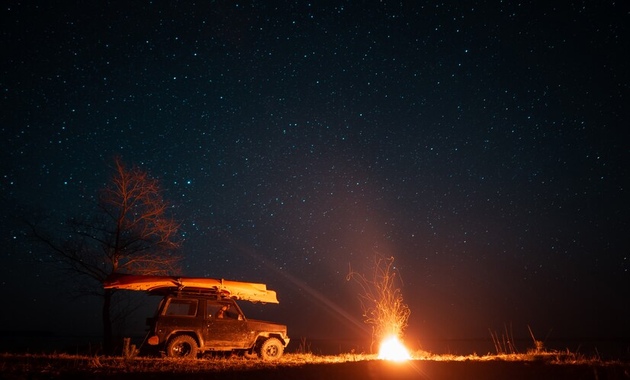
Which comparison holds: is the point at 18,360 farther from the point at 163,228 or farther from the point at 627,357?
the point at 627,357

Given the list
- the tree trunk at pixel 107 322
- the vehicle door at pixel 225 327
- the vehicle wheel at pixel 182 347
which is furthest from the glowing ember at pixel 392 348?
the tree trunk at pixel 107 322

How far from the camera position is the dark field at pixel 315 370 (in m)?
9.45

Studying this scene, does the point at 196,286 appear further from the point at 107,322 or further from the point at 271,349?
the point at 107,322

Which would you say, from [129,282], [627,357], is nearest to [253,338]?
[129,282]

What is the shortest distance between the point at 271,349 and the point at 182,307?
298 cm

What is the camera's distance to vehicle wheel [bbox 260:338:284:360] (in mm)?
14227

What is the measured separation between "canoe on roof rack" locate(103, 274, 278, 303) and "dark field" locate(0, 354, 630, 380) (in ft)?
10.7

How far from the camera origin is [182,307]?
13.9m

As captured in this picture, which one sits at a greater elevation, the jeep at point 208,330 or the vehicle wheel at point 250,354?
the jeep at point 208,330

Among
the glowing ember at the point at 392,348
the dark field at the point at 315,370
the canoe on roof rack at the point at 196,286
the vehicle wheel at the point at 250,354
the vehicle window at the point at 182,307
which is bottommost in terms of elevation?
the dark field at the point at 315,370

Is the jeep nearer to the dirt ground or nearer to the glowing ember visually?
the dirt ground

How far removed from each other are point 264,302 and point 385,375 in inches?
270

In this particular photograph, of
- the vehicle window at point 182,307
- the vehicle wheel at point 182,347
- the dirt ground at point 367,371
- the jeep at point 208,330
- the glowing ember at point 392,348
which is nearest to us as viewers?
the dirt ground at point 367,371

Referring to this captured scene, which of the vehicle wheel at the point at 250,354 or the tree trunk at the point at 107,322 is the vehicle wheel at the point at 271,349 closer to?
the vehicle wheel at the point at 250,354
